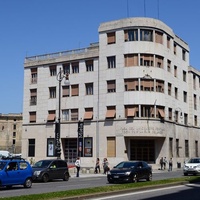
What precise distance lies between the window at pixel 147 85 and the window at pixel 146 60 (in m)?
2.17

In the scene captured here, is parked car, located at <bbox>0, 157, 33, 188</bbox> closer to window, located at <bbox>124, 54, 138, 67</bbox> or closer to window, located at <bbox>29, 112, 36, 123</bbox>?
window, located at <bbox>124, 54, 138, 67</bbox>

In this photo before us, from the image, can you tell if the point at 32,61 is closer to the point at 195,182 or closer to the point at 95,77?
→ the point at 95,77

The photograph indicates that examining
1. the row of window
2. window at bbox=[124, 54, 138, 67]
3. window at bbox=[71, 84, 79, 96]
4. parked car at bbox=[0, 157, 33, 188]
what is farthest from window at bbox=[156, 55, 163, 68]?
parked car at bbox=[0, 157, 33, 188]

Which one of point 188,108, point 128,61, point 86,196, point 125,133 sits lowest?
point 86,196

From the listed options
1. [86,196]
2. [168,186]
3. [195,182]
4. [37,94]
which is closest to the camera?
[86,196]

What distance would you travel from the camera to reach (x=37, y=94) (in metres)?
62.4

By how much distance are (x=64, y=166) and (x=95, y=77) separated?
28.4m

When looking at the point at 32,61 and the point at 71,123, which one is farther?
the point at 32,61

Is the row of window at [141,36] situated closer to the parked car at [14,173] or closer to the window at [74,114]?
the window at [74,114]

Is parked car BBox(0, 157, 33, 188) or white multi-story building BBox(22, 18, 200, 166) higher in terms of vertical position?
white multi-story building BBox(22, 18, 200, 166)

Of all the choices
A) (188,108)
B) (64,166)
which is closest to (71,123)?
(188,108)

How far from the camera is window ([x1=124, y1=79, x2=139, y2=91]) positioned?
53.3m

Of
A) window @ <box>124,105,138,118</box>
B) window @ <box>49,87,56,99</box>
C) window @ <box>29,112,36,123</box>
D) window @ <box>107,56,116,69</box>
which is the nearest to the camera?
window @ <box>124,105,138,118</box>

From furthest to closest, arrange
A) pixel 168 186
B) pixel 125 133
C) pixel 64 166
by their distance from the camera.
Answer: pixel 125 133
pixel 64 166
pixel 168 186
